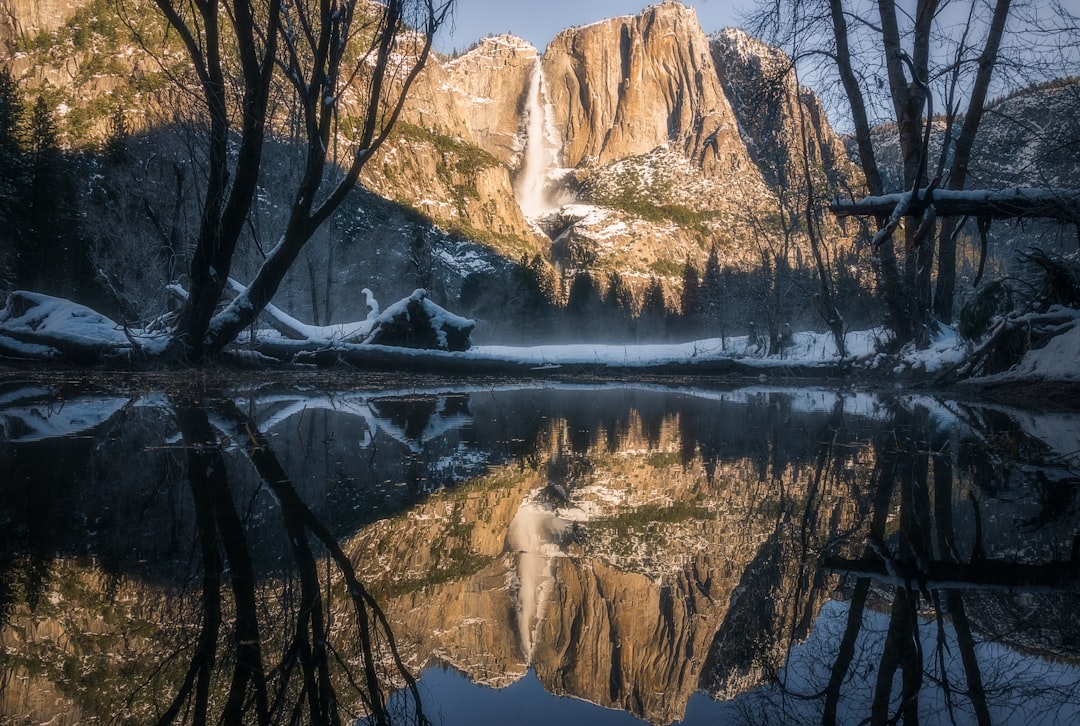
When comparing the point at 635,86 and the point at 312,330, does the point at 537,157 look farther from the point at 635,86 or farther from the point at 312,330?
the point at 312,330

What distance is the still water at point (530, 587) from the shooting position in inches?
36.4

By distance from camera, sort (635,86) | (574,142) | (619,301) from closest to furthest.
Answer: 1. (619,301)
2. (574,142)
3. (635,86)

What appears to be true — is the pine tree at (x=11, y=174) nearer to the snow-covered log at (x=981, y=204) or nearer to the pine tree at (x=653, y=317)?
the snow-covered log at (x=981, y=204)

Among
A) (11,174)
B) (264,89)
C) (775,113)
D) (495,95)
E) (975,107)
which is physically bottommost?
(264,89)

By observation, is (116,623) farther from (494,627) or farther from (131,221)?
(131,221)

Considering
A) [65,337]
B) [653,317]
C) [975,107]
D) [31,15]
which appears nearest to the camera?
[65,337]

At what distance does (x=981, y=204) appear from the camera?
16.4 ft

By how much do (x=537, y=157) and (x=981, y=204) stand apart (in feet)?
329

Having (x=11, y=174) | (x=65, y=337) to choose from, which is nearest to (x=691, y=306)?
(x=11, y=174)

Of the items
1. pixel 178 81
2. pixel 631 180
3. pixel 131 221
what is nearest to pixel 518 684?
pixel 178 81

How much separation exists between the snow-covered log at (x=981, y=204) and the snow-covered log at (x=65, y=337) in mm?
7642

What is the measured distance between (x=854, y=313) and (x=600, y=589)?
2203cm

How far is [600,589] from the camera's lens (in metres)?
1.30

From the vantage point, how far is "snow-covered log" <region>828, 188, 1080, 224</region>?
15.6 ft
